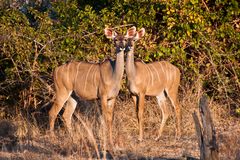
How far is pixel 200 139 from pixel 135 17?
4447 millimetres

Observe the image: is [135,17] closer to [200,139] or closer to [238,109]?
[238,109]

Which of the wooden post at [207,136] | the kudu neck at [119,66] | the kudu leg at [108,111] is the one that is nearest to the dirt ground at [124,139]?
the kudu leg at [108,111]

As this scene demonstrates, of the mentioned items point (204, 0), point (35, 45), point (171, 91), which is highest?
point (204, 0)

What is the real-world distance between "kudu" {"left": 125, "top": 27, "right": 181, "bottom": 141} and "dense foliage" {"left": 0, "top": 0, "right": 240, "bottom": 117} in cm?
80

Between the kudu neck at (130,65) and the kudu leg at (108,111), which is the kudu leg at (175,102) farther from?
the kudu leg at (108,111)

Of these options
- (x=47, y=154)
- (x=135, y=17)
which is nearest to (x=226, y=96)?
(x=135, y=17)

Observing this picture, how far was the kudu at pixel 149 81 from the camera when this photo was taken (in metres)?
8.76

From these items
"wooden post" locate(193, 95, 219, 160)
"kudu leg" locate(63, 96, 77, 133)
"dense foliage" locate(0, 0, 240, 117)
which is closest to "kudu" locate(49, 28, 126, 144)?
"kudu leg" locate(63, 96, 77, 133)

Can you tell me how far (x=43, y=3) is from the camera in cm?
1249

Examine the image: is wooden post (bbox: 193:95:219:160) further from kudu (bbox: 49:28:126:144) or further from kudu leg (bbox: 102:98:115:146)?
kudu leg (bbox: 102:98:115:146)

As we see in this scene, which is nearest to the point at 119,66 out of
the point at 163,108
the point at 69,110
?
the point at 163,108

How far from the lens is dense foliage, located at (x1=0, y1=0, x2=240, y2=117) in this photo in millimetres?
10102

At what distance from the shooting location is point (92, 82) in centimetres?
898

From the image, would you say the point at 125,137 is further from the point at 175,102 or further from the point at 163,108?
the point at 175,102
